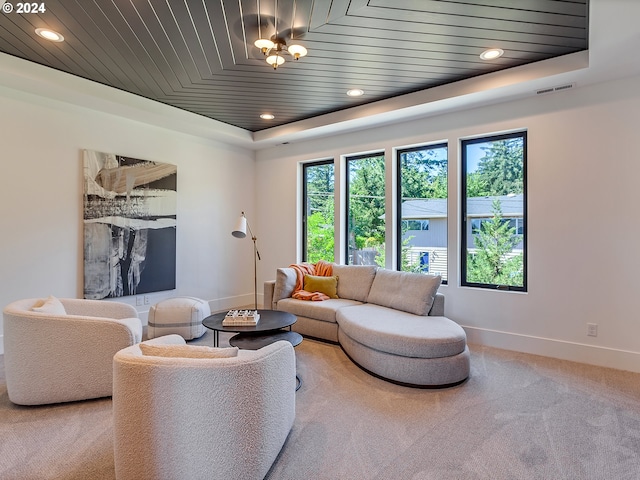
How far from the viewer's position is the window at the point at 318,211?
5.52 metres

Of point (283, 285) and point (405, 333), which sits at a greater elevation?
point (283, 285)

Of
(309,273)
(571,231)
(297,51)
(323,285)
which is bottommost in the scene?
(323,285)

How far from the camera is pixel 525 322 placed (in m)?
3.78

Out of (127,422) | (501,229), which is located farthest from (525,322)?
(127,422)

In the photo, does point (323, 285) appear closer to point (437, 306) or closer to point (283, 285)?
point (283, 285)

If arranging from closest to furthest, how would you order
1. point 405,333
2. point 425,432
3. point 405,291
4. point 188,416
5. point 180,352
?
point 188,416 < point 180,352 < point 425,432 < point 405,333 < point 405,291

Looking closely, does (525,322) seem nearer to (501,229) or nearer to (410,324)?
(501,229)

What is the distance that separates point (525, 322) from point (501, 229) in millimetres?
1022

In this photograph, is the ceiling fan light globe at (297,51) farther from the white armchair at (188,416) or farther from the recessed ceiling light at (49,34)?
the white armchair at (188,416)

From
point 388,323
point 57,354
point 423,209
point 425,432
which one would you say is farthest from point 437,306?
point 57,354

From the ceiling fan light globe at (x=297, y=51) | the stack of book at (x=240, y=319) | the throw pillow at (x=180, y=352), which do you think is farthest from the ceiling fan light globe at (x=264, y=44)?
the throw pillow at (x=180, y=352)

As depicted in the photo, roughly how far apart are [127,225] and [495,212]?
444 centimetres

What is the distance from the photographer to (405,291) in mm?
3883

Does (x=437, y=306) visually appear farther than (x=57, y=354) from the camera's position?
Yes
